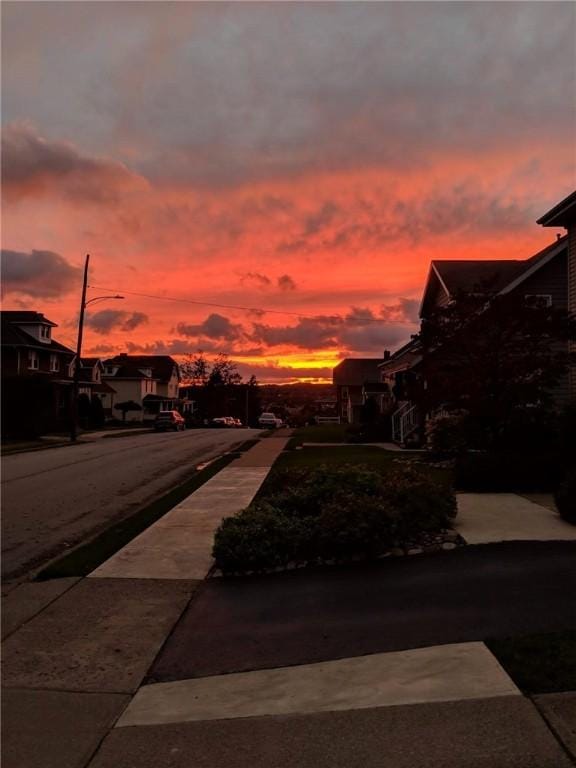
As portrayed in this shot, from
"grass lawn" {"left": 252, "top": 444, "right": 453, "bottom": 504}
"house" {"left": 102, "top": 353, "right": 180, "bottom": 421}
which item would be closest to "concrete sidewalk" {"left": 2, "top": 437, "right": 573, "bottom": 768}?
"grass lawn" {"left": 252, "top": 444, "right": 453, "bottom": 504}

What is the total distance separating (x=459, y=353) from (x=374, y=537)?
273 inches

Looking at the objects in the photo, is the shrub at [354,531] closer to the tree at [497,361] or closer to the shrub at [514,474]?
the shrub at [514,474]

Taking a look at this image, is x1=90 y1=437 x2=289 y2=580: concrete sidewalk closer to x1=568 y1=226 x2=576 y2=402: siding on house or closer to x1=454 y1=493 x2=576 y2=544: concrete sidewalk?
x1=454 y1=493 x2=576 y2=544: concrete sidewalk

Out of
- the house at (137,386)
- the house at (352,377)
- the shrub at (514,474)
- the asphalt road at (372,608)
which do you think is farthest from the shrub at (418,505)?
the house at (137,386)

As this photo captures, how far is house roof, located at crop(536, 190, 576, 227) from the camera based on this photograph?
1465cm

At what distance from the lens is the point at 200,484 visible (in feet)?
48.5

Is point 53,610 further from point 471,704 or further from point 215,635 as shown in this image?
point 471,704

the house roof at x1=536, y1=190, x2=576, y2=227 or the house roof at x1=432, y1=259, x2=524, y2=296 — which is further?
the house roof at x1=432, y1=259, x2=524, y2=296

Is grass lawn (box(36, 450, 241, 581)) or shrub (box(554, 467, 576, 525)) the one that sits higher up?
shrub (box(554, 467, 576, 525))

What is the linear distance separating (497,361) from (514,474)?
245cm

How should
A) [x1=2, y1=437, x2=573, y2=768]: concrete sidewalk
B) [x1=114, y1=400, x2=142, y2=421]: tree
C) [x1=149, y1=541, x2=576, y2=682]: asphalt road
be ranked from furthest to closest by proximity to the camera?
[x1=114, y1=400, x2=142, y2=421]: tree
[x1=149, y1=541, x2=576, y2=682]: asphalt road
[x1=2, y1=437, x2=573, y2=768]: concrete sidewalk

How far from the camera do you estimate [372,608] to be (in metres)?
5.87

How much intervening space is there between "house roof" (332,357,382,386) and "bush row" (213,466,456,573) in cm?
7078

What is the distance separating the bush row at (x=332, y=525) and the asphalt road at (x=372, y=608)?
0.25 meters
